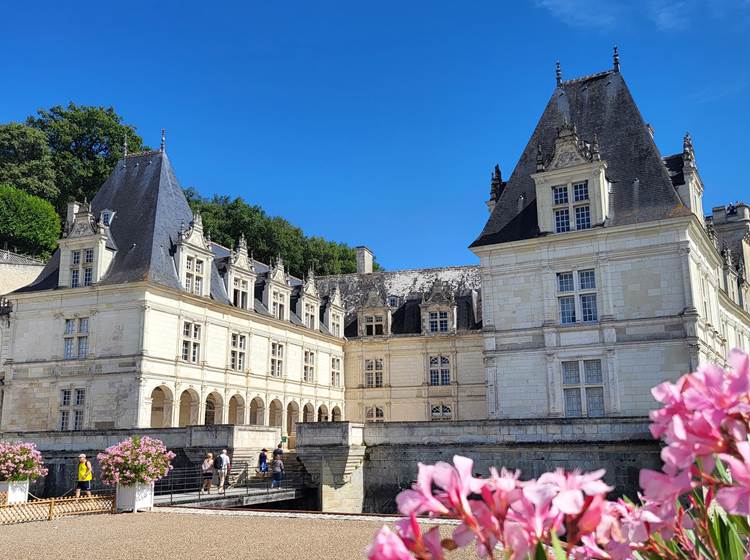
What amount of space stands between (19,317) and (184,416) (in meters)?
8.44

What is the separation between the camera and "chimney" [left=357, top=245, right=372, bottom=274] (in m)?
49.8

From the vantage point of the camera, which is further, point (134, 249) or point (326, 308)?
point (326, 308)

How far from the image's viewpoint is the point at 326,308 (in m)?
42.1

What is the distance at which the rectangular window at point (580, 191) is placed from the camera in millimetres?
26156

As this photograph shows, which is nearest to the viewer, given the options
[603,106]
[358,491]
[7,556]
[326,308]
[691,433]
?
[691,433]

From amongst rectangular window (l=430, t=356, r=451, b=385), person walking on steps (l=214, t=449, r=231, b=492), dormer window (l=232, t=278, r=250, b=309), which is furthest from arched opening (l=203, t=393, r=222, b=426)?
rectangular window (l=430, t=356, r=451, b=385)

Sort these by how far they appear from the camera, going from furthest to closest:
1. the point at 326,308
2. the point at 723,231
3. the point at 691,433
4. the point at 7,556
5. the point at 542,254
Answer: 1. the point at 723,231
2. the point at 326,308
3. the point at 542,254
4. the point at 7,556
5. the point at 691,433

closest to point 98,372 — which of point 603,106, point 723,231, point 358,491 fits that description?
point 358,491

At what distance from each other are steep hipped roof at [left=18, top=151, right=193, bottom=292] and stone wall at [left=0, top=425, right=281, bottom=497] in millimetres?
6715

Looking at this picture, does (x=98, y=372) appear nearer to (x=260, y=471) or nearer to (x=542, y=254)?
(x=260, y=471)

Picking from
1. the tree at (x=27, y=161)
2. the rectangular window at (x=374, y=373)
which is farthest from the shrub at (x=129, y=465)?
the tree at (x=27, y=161)

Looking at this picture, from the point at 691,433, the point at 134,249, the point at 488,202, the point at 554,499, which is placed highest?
the point at 488,202

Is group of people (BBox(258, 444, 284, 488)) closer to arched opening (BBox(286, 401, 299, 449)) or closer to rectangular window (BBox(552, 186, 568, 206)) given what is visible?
arched opening (BBox(286, 401, 299, 449))

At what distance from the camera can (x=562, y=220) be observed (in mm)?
26375
